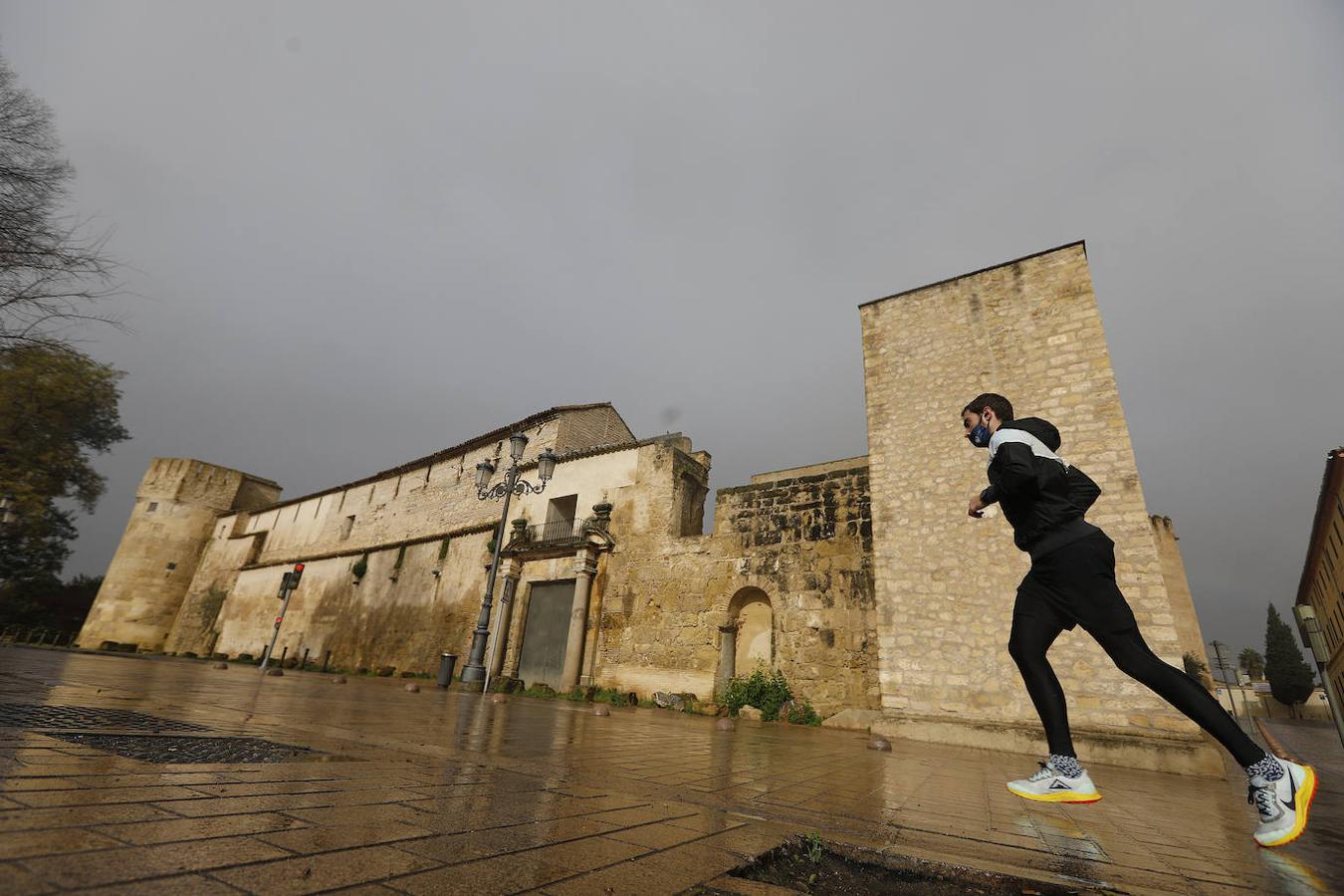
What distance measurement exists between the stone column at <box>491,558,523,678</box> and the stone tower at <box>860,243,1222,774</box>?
9972 millimetres

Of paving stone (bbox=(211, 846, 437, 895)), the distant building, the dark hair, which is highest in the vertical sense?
the distant building

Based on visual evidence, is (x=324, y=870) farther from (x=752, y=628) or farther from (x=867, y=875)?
(x=752, y=628)

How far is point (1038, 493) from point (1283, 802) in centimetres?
156

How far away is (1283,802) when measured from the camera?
2.42m

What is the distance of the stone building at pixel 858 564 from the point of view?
23.5ft

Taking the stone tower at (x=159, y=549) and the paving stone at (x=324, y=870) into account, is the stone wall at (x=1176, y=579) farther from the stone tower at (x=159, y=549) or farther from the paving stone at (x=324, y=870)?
the stone tower at (x=159, y=549)

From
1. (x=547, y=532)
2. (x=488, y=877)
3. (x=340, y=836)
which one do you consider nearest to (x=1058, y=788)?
(x=488, y=877)

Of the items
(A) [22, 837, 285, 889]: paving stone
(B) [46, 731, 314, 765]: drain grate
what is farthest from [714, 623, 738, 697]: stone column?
(A) [22, 837, 285, 889]: paving stone

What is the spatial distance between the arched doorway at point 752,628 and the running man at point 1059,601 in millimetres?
7842

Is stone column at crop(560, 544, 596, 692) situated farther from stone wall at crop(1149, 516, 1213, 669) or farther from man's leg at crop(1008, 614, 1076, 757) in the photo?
stone wall at crop(1149, 516, 1213, 669)

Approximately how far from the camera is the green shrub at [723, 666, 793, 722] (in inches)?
387

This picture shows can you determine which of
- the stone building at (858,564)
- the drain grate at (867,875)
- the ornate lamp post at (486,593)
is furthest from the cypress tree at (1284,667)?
the drain grate at (867,875)

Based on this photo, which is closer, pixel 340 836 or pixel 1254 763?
pixel 340 836

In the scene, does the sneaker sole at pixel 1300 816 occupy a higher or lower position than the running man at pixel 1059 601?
lower
